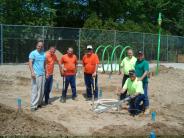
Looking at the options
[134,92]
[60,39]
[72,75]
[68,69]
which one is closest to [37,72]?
[68,69]

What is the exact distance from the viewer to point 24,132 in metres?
8.90

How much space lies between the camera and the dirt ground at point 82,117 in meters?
9.33

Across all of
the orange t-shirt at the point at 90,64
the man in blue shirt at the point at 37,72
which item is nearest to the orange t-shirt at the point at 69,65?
the orange t-shirt at the point at 90,64

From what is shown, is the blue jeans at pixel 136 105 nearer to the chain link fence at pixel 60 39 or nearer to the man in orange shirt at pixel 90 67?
the man in orange shirt at pixel 90 67

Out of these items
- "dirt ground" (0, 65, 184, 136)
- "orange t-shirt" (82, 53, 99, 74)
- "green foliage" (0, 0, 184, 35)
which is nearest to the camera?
"dirt ground" (0, 65, 184, 136)

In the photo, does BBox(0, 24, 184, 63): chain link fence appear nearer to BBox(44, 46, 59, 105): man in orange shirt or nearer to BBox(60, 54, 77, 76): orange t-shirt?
BBox(60, 54, 77, 76): orange t-shirt

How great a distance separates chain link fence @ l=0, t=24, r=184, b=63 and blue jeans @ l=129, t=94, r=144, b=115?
1383cm

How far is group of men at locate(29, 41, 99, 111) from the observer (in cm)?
1169

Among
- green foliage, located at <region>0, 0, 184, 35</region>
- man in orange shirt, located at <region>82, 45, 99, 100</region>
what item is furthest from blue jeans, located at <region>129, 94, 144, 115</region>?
green foliage, located at <region>0, 0, 184, 35</region>

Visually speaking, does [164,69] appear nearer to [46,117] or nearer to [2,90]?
[2,90]

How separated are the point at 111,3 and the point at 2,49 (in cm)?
1767

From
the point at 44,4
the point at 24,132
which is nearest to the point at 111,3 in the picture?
the point at 44,4

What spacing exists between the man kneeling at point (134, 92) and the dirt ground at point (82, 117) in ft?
0.84

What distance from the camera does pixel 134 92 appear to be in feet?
38.1
